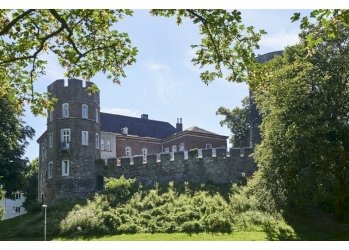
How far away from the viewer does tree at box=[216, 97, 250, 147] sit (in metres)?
43.0

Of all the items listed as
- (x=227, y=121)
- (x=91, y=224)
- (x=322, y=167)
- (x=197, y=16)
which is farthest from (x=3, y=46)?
(x=227, y=121)

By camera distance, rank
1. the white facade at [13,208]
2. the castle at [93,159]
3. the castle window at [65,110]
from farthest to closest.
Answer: the white facade at [13,208], the castle window at [65,110], the castle at [93,159]

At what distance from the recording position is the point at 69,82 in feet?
113

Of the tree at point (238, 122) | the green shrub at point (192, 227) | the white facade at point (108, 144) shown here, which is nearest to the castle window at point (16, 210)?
the white facade at point (108, 144)

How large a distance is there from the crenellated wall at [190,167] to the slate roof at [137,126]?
12.5 m

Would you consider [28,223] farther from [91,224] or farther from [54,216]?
[91,224]

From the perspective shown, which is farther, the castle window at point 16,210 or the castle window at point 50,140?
the castle window at point 16,210

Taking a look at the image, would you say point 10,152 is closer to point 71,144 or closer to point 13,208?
point 71,144

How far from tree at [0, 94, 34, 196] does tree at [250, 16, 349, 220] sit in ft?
53.1

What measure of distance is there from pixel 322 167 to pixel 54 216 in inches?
600

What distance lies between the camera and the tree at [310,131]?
19.3 metres

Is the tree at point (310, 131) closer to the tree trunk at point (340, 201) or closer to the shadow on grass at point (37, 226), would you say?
the tree trunk at point (340, 201)

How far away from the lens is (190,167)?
32.2m

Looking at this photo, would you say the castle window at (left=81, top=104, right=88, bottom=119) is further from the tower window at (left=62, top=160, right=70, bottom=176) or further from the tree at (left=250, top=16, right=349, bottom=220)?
the tree at (left=250, top=16, right=349, bottom=220)
